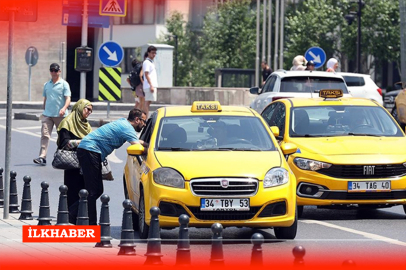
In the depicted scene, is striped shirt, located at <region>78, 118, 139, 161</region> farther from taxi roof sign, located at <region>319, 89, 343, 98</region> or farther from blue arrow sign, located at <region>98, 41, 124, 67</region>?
blue arrow sign, located at <region>98, 41, 124, 67</region>

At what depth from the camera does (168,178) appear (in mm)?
11547

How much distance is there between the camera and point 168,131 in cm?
1264

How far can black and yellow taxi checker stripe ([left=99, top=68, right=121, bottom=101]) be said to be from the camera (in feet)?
95.0

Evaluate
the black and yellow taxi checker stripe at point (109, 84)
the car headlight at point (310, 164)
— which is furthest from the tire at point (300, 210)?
the black and yellow taxi checker stripe at point (109, 84)

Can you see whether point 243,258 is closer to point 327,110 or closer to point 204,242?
point 204,242

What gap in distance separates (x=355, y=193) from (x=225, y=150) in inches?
81.0

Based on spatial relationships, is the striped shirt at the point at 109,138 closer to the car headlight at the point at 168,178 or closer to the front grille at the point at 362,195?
the car headlight at the point at 168,178

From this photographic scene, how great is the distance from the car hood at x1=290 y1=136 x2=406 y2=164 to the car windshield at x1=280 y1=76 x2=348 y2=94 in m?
8.33

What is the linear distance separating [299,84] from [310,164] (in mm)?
9949

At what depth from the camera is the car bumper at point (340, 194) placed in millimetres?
13539

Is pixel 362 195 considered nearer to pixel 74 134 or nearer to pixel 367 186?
pixel 367 186

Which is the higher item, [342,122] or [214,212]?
[342,122]

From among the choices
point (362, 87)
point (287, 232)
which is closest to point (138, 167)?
point (287, 232)

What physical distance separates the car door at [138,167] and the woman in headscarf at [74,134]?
737mm
